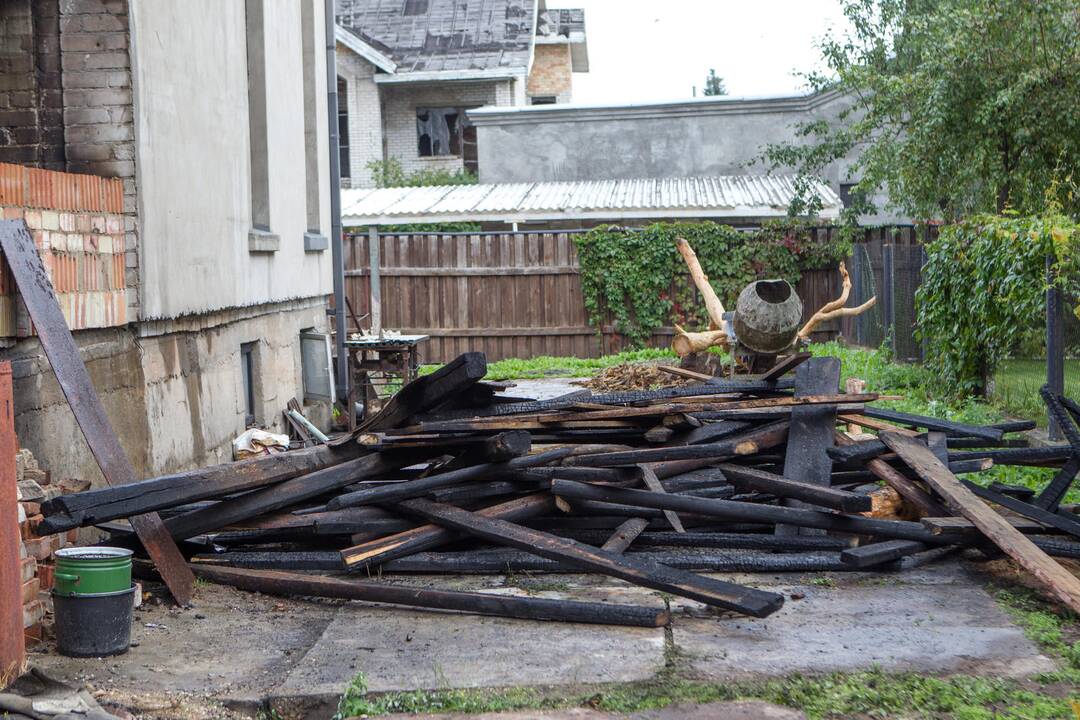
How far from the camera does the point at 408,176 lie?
3153 centimetres

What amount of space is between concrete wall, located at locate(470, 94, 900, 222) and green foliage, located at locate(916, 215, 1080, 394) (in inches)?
457

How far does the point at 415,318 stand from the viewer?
20938 millimetres

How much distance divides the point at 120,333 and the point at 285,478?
5.86ft

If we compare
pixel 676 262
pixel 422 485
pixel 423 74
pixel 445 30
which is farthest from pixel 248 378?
pixel 445 30

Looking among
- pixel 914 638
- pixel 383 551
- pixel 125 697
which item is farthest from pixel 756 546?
pixel 125 697

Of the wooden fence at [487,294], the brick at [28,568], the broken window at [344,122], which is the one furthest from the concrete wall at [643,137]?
the brick at [28,568]

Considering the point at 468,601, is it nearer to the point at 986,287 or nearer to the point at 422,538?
the point at 422,538

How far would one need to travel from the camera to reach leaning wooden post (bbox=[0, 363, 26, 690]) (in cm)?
449

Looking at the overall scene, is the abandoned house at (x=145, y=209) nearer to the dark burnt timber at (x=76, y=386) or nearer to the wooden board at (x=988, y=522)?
the dark burnt timber at (x=76, y=386)

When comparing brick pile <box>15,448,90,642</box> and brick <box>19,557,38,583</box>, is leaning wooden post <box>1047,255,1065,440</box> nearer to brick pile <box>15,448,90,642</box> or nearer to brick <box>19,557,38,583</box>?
brick pile <box>15,448,90,642</box>

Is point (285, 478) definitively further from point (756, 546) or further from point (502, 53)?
point (502, 53)

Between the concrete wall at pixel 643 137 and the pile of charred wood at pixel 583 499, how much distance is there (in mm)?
18667

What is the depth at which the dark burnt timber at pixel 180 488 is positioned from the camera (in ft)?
17.8

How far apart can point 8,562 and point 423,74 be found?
1076 inches
